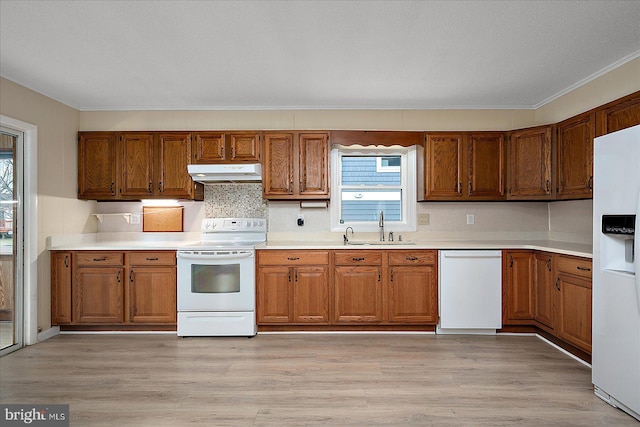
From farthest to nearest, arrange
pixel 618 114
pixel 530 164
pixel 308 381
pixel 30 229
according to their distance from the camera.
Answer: pixel 530 164, pixel 30 229, pixel 618 114, pixel 308 381

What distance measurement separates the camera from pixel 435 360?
3291 millimetres

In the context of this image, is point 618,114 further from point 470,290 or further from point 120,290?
point 120,290

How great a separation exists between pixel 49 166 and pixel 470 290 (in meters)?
4.29

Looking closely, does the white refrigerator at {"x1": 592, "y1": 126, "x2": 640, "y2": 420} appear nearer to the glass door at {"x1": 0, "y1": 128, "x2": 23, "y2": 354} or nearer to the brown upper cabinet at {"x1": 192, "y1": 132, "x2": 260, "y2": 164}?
the brown upper cabinet at {"x1": 192, "y1": 132, "x2": 260, "y2": 164}

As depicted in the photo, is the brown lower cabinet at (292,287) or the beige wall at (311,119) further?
the beige wall at (311,119)

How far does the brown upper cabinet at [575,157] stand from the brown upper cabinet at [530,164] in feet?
0.34

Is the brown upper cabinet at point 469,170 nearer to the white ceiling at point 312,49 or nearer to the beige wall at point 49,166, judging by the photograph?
the white ceiling at point 312,49

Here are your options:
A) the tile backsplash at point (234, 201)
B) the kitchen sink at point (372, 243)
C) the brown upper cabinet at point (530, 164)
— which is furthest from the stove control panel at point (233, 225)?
the brown upper cabinet at point (530, 164)

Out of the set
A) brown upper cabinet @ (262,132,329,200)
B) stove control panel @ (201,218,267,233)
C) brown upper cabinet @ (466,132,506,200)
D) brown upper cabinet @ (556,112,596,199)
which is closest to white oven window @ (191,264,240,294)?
stove control panel @ (201,218,267,233)

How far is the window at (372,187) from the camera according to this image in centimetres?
459

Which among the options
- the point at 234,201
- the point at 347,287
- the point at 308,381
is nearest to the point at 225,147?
the point at 234,201

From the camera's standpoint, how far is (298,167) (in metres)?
4.30

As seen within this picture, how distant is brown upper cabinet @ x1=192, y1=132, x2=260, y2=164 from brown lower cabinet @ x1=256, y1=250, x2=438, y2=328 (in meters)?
1.11

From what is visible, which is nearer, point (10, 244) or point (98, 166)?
point (10, 244)
